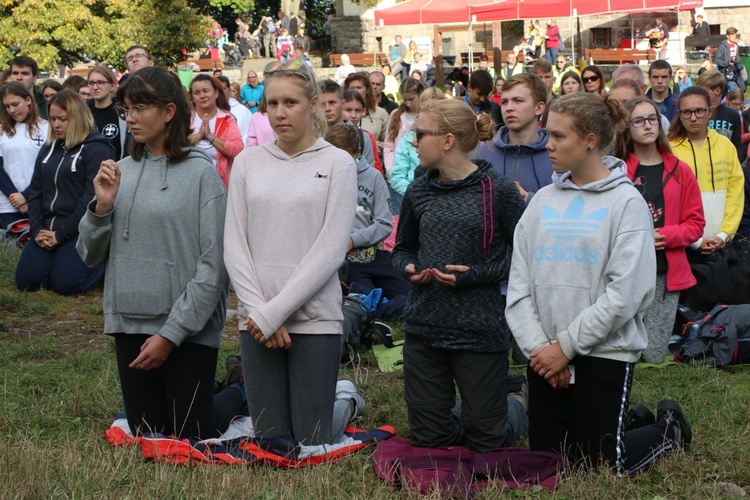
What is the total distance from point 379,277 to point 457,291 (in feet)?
12.0

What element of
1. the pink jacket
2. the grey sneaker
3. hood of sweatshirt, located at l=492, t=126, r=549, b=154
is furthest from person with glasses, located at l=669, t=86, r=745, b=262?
the pink jacket

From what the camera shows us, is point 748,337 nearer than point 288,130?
No

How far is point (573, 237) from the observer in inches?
172

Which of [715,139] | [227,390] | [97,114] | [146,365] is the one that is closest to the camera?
[146,365]

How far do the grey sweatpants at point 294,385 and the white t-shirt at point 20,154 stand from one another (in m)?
7.48

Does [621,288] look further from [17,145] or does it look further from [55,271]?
[17,145]

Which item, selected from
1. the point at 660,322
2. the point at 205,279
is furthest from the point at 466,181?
the point at 660,322

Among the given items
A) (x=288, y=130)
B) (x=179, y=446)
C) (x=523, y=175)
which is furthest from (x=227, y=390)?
(x=523, y=175)

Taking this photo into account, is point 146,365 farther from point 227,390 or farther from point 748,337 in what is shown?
point 748,337

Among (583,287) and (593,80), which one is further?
(593,80)

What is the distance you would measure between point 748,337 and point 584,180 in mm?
3106

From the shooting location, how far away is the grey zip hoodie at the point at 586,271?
4.27 m

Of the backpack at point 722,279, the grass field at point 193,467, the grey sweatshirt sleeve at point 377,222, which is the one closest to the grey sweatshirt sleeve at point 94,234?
the grass field at point 193,467

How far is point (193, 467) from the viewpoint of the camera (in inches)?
182
